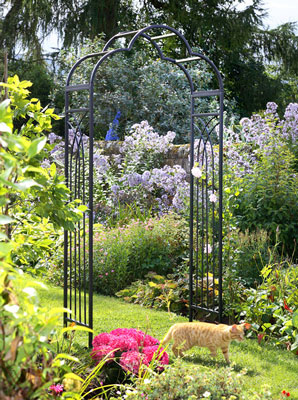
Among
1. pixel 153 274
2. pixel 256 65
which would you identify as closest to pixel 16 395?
Result: pixel 153 274

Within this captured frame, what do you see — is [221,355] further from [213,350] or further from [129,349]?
[129,349]

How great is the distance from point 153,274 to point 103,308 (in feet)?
2.57

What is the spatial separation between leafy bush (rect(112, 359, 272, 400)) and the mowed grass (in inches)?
4.4

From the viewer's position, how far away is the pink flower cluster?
2.94 metres

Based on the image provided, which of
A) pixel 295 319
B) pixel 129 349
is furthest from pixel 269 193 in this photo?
pixel 129 349

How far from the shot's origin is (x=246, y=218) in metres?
6.11

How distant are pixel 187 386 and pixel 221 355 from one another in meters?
1.16

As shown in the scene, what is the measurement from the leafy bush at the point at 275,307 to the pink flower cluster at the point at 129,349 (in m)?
1.12

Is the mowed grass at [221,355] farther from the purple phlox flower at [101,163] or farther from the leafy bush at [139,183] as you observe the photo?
the purple phlox flower at [101,163]

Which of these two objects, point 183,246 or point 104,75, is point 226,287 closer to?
point 183,246

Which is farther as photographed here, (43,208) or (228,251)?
(228,251)

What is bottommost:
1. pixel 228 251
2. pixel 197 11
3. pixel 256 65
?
pixel 228 251

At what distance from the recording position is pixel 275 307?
4125mm

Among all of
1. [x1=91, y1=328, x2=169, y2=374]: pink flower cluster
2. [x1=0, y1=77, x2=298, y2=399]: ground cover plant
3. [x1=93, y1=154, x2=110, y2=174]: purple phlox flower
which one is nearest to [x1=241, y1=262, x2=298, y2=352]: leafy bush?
[x1=0, y1=77, x2=298, y2=399]: ground cover plant
